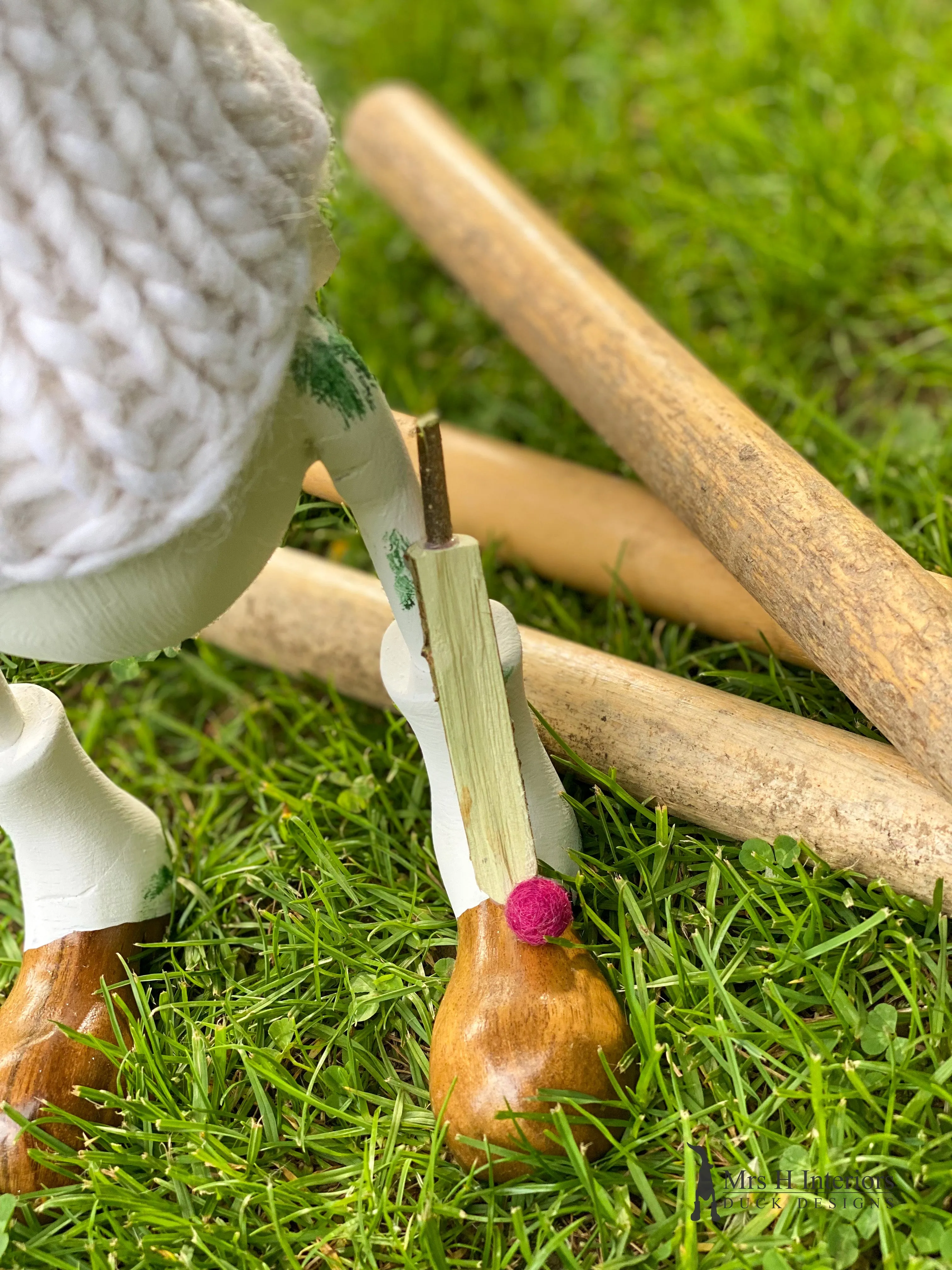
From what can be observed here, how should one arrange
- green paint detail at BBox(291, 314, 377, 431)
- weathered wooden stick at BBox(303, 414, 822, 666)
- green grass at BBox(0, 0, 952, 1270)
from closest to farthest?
1. green paint detail at BBox(291, 314, 377, 431)
2. green grass at BBox(0, 0, 952, 1270)
3. weathered wooden stick at BBox(303, 414, 822, 666)

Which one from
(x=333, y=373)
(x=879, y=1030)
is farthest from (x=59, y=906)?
(x=879, y=1030)

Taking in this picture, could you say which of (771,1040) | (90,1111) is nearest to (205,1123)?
(90,1111)

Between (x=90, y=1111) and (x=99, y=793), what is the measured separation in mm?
296

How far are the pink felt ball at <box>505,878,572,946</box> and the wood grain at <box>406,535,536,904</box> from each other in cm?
2

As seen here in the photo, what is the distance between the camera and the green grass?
0.96 meters

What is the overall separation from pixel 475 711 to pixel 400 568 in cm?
14

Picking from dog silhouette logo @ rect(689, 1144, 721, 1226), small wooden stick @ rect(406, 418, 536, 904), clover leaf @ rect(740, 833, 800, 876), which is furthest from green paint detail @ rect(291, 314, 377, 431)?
dog silhouette logo @ rect(689, 1144, 721, 1226)

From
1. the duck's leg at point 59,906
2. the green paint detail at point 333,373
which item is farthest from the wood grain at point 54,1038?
the green paint detail at point 333,373

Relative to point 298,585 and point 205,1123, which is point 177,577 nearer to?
point 205,1123

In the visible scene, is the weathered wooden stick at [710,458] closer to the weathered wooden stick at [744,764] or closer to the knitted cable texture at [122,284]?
the weathered wooden stick at [744,764]

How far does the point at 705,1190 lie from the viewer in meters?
0.95

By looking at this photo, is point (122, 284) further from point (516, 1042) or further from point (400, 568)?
point (516, 1042)

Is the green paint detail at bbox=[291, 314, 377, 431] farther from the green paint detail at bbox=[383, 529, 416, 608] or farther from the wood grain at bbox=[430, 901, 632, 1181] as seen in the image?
the wood grain at bbox=[430, 901, 632, 1181]

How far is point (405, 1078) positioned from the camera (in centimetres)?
111
